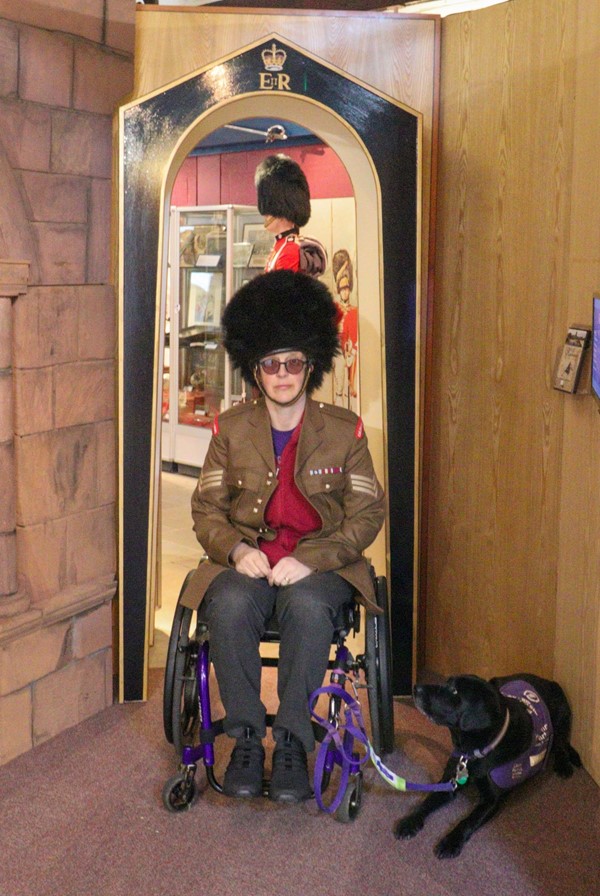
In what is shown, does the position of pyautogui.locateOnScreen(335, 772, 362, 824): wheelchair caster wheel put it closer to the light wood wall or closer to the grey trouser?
the grey trouser

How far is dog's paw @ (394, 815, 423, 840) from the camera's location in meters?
2.59

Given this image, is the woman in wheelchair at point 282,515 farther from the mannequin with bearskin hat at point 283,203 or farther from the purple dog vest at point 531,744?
the mannequin with bearskin hat at point 283,203

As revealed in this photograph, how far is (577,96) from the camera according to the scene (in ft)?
9.43

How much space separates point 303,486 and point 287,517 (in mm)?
102

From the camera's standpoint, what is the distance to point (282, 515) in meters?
2.91

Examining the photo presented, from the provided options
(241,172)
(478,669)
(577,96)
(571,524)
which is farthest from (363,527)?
(241,172)

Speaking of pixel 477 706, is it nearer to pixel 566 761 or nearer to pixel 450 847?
pixel 450 847

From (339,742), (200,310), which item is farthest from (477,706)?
(200,310)

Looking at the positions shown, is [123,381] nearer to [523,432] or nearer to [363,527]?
[363,527]

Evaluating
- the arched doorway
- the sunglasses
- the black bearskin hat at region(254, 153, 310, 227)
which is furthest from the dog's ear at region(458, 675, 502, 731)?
the black bearskin hat at region(254, 153, 310, 227)

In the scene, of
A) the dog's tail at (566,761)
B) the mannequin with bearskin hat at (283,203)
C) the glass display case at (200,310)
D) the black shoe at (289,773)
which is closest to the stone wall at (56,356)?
the black shoe at (289,773)

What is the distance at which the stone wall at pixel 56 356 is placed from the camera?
2.88 meters

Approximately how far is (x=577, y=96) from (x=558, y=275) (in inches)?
19.4

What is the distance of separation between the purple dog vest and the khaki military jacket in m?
0.51
